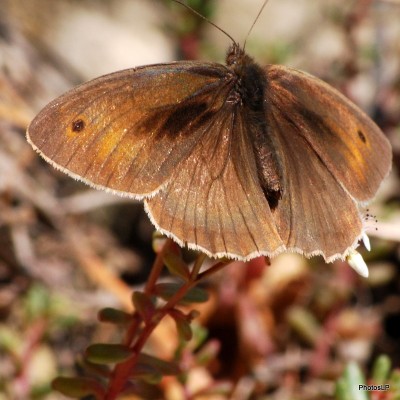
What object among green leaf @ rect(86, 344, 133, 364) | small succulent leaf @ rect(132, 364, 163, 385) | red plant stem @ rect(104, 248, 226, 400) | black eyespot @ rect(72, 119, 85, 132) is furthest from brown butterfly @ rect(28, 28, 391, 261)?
small succulent leaf @ rect(132, 364, 163, 385)

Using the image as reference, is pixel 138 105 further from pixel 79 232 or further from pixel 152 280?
pixel 79 232

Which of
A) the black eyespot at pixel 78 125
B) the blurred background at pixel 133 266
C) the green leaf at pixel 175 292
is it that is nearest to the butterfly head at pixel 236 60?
the black eyespot at pixel 78 125

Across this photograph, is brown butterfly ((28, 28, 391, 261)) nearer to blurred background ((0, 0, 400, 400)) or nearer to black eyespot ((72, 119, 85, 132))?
black eyespot ((72, 119, 85, 132))

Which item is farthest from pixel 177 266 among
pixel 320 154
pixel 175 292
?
pixel 320 154

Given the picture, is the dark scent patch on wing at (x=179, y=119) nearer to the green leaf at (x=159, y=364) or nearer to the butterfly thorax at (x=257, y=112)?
the butterfly thorax at (x=257, y=112)

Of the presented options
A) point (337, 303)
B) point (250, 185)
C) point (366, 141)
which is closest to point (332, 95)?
point (366, 141)

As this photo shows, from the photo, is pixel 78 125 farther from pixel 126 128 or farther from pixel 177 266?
pixel 177 266
